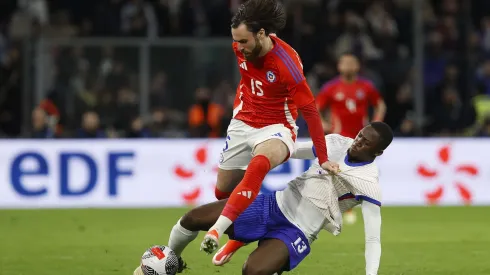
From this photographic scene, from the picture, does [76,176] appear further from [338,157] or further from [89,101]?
[338,157]

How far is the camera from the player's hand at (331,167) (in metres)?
6.98

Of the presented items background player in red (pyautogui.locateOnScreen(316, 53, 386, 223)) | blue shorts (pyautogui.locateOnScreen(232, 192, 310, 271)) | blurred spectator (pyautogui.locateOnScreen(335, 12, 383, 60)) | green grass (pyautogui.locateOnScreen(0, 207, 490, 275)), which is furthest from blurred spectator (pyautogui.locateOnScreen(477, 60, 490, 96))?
blue shorts (pyautogui.locateOnScreen(232, 192, 310, 271))

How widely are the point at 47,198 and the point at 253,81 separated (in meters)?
6.78

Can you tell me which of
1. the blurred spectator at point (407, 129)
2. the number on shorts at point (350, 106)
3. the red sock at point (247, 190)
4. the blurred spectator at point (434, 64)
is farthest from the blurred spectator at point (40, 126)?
the red sock at point (247, 190)

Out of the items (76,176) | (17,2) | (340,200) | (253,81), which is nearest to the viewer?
(340,200)

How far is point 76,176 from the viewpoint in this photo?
45.7 ft

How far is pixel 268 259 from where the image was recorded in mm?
6688

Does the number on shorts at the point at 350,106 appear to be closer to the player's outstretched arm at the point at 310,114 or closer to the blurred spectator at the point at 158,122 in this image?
the blurred spectator at the point at 158,122

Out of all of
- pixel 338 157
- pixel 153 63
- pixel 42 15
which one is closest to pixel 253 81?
pixel 338 157

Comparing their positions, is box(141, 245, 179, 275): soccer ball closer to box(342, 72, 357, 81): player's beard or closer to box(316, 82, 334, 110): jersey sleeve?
box(316, 82, 334, 110): jersey sleeve

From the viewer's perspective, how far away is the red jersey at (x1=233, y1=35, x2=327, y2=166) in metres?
7.58

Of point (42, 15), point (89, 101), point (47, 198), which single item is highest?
point (42, 15)

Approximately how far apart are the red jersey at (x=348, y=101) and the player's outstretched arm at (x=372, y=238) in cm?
575

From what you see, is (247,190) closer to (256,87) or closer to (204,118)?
(256,87)
